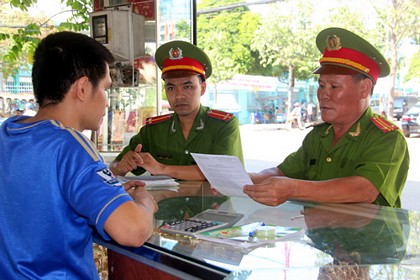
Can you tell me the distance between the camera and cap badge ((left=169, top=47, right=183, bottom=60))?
3105 millimetres

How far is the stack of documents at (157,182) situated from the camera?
257 centimetres

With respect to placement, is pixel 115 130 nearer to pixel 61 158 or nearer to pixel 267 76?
pixel 61 158

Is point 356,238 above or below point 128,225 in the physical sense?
below

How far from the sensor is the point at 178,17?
4.77m

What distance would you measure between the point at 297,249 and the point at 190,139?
Answer: 184cm

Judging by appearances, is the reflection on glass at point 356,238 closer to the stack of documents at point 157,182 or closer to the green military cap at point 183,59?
the stack of documents at point 157,182

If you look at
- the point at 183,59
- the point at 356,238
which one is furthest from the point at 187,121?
the point at 356,238

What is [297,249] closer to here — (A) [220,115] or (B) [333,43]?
(B) [333,43]

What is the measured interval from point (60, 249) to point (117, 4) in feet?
11.9

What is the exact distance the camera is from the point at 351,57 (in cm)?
230

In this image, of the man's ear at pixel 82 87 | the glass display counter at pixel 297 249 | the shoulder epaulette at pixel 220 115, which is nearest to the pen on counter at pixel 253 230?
the glass display counter at pixel 297 249

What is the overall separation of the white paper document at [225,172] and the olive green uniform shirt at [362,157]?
532mm

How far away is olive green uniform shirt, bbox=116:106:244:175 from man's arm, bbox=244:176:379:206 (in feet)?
3.33

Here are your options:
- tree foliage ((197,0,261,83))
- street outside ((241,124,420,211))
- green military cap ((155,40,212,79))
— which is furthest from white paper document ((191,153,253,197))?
tree foliage ((197,0,261,83))
